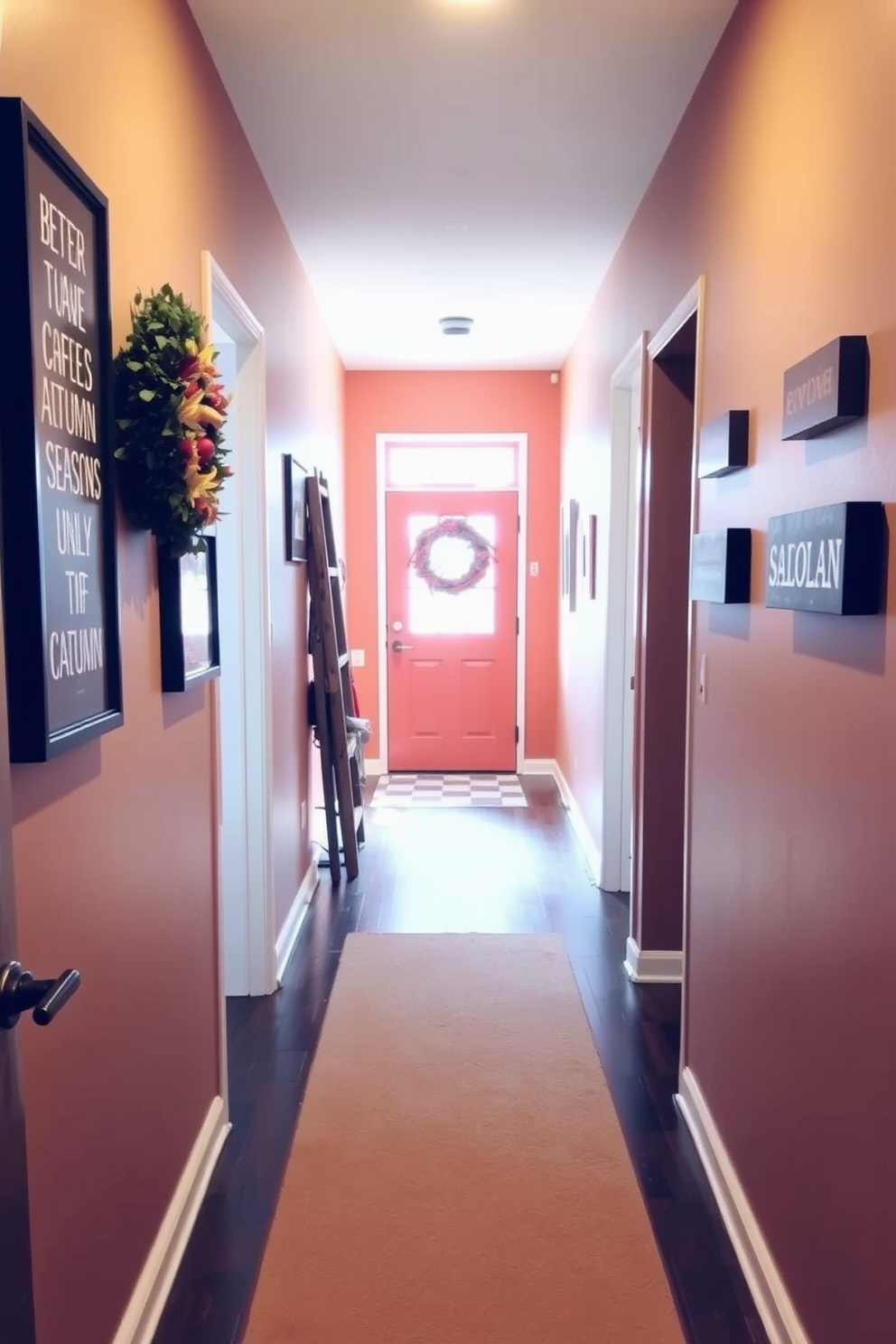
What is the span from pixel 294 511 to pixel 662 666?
59.4 inches

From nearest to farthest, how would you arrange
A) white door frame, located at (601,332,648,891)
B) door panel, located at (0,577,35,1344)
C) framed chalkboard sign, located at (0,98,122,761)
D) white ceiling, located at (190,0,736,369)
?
door panel, located at (0,577,35,1344) → framed chalkboard sign, located at (0,98,122,761) → white ceiling, located at (190,0,736,369) → white door frame, located at (601,332,648,891)

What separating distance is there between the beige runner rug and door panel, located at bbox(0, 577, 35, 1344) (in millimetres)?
906

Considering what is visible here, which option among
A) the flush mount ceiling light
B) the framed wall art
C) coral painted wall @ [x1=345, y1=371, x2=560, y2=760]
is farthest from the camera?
coral painted wall @ [x1=345, y1=371, x2=560, y2=760]

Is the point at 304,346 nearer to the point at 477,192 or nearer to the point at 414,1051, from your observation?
the point at 477,192

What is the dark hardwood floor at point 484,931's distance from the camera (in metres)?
1.78

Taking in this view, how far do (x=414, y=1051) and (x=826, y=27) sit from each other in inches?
99.3

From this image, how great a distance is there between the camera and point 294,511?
3564 millimetres

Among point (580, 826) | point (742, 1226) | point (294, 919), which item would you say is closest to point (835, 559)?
point (742, 1226)

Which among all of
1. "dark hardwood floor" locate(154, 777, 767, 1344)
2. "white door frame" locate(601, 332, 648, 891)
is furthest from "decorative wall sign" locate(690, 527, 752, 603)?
"white door frame" locate(601, 332, 648, 891)

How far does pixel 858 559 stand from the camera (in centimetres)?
128

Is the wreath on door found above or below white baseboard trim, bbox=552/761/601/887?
above

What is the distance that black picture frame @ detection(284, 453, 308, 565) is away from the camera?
3.43m

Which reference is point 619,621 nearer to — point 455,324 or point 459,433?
point 455,324

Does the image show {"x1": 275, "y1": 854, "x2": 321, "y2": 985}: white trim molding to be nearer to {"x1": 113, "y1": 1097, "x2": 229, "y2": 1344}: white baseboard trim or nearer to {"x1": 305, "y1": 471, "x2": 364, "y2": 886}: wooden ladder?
{"x1": 305, "y1": 471, "x2": 364, "y2": 886}: wooden ladder
